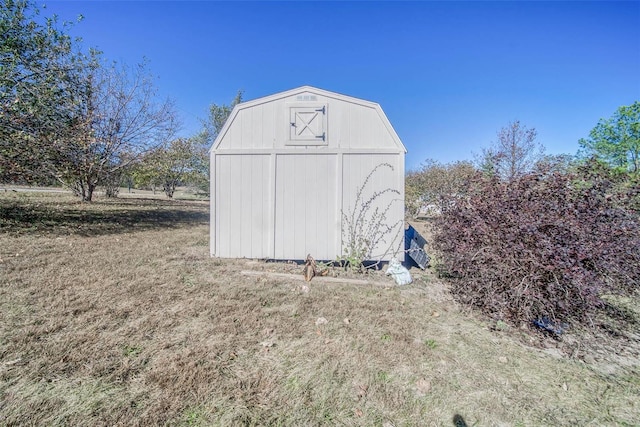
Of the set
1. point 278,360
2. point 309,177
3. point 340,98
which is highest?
point 340,98

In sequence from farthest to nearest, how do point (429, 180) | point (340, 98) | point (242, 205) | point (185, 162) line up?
point (185, 162)
point (429, 180)
point (242, 205)
point (340, 98)

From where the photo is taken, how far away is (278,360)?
222cm

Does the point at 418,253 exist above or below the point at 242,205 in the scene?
below

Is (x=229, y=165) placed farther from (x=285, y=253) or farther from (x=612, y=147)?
(x=612, y=147)

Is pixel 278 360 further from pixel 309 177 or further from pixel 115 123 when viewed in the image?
pixel 115 123

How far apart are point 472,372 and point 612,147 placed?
27779mm

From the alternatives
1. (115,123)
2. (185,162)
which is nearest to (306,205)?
(115,123)

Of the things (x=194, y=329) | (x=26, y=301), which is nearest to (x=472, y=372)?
(x=194, y=329)

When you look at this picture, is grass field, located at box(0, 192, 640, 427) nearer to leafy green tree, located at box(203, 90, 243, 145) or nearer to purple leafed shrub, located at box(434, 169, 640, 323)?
purple leafed shrub, located at box(434, 169, 640, 323)

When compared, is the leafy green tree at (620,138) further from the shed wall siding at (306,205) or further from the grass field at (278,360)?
the grass field at (278,360)

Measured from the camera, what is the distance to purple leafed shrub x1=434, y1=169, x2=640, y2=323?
101 inches

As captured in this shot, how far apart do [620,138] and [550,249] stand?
2748 cm

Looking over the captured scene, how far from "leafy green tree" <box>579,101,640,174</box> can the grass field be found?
76.0 feet

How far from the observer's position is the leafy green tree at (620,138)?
18391 millimetres
